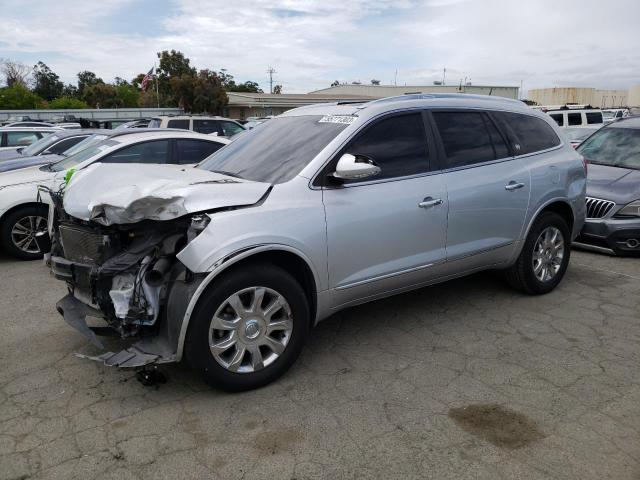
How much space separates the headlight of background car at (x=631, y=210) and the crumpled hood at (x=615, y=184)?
6 cm

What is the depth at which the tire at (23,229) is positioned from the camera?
6.70 m

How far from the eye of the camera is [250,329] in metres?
3.37

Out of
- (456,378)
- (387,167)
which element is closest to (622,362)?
(456,378)

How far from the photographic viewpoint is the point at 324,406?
3322mm

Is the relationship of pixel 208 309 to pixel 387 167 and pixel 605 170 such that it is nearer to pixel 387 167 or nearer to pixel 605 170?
pixel 387 167

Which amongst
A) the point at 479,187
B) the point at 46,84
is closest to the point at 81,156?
the point at 479,187

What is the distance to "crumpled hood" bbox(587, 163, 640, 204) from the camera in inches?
263

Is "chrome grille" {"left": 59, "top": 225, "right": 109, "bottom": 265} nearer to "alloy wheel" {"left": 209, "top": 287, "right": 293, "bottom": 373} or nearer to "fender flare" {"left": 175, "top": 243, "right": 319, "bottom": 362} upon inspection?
"fender flare" {"left": 175, "top": 243, "right": 319, "bottom": 362}

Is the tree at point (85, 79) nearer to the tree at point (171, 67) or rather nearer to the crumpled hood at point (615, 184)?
the tree at point (171, 67)

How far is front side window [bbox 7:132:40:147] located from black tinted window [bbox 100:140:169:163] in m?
6.93

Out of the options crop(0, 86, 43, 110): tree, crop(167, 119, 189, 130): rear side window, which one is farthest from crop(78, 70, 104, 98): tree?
crop(167, 119, 189, 130): rear side window

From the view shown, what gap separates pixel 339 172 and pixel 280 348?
48.9 inches

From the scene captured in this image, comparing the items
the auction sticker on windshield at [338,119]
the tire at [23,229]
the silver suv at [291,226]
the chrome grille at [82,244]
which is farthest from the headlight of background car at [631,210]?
the tire at [23,229]

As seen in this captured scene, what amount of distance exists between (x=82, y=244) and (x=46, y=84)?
93.8 metres
